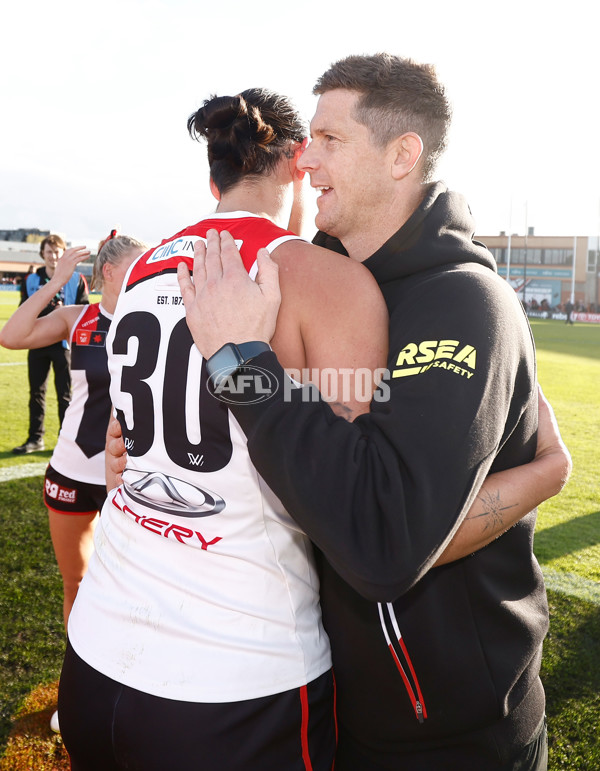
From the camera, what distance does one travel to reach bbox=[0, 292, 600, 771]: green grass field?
3237 mm

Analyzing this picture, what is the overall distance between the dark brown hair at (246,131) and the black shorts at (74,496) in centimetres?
215

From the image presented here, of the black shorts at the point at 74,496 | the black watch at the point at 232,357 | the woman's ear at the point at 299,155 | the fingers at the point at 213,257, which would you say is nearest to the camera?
the black watch at the point at 232,357

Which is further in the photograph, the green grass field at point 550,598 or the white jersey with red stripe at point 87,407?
the white jersey with red stripe at point 87,407

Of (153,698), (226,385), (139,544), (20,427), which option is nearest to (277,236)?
(226,385)

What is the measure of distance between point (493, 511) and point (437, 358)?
1.32 feet

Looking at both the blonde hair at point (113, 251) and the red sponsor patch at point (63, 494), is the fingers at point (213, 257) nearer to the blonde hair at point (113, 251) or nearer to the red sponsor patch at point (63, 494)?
the red sponsor patch at point (63, 494)

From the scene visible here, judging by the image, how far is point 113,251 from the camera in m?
3.93

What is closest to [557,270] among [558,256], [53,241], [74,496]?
[558,256]

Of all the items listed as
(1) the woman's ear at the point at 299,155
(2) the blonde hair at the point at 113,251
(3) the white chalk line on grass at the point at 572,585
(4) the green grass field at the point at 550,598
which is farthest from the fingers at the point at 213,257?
(3) the white chalk line on grass at the point at 572,585

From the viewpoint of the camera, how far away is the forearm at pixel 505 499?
140 cm

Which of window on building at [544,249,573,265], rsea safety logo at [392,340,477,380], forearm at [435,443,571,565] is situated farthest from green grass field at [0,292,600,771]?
window on building at [544,249,573,265]

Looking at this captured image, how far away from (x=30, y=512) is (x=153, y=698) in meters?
4.78

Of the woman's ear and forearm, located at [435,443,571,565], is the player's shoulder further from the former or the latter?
forearm, located at [435,443,571,565]

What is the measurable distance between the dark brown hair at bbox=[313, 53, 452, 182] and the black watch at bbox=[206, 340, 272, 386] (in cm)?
72
